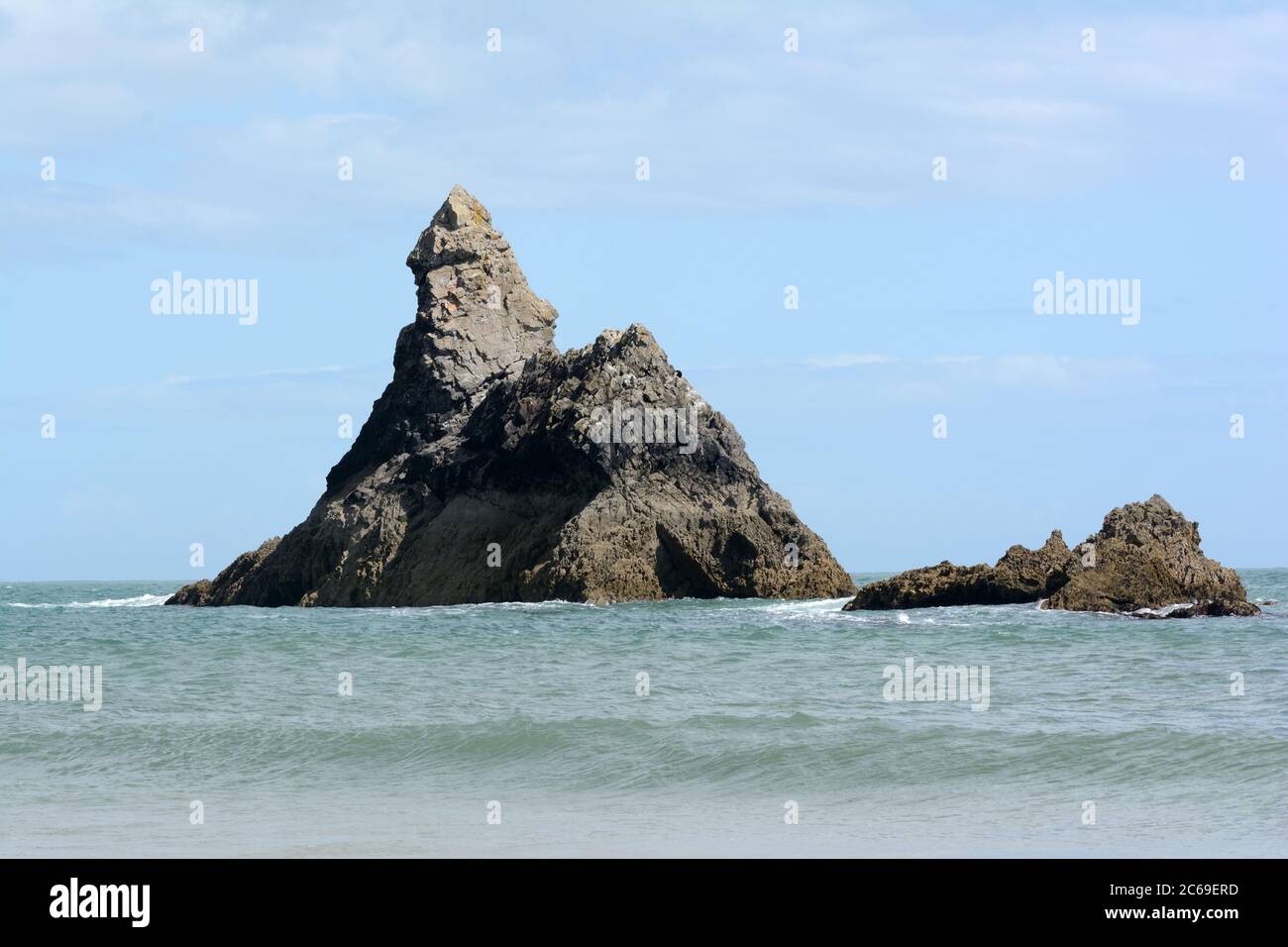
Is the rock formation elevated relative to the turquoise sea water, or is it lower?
elevated

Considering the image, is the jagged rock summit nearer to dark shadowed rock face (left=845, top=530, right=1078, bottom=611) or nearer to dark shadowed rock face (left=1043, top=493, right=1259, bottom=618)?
dark shadowed rock face (left=845, top=530, right=1078, bottom=611)

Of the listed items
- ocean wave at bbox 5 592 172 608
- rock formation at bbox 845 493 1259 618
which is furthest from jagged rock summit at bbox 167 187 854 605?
rock formation at bbox 845 493 1259 618

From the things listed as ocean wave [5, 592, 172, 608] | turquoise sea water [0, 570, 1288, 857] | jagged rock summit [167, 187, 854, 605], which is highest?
jagged rock summit [167, 187, 854, 605]

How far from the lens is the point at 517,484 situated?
49.1m

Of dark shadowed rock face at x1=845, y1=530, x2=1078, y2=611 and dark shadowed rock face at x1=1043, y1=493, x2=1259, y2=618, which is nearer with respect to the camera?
dark shadowed rock face at x1=1043, y1=493, x2=1259, y2=618

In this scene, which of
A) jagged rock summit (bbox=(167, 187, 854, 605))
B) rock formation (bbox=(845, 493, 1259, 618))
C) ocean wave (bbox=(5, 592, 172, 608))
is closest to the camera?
rock formation (bbox=(845, 493, 1259, 618))

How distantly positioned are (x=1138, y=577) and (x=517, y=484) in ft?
69.7

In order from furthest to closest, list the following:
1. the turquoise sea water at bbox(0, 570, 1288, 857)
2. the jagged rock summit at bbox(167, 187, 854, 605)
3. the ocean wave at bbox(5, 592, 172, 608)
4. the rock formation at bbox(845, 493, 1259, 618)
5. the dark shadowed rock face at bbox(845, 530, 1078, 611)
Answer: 1. the ocean wave at bbox(5, 592, 172, 608)
2. the jagged rock summit at bbox(167, 187, 854, 605)
3. the dark shadowed rock face at bbox(845, 530, 1078, 611)
4. the rock formation at bbox(845, 493, 1259, 618)
5. the turquoise sea water at bbox(0, 570, 1288, 857)

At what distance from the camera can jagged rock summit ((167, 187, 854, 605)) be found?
151 ft

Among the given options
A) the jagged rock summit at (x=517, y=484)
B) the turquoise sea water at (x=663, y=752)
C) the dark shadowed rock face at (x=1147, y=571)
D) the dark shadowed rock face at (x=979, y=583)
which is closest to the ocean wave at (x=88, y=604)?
the jagged rock summit at (x=517, y=484)

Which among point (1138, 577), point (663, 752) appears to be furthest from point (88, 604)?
point (663, 752)
